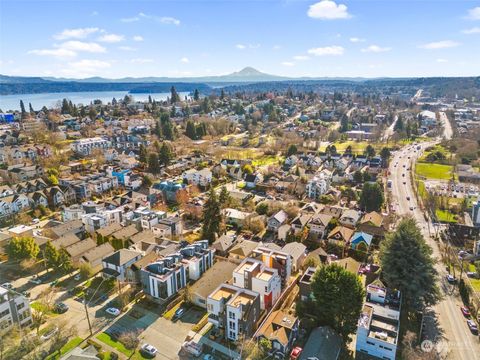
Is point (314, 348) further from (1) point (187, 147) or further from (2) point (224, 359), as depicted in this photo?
(1) point (187, 147)

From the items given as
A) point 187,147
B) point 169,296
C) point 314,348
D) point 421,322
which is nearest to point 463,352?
point 421,322

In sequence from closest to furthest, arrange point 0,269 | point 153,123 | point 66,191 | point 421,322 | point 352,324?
point 352,324 < point 421,322 < point 0,269 < point 66,191 < point 153,123

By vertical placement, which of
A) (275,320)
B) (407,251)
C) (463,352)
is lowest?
(463,352)

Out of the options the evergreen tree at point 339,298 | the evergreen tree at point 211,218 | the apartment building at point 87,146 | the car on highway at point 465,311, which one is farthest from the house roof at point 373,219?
the apartment building at point 87,146

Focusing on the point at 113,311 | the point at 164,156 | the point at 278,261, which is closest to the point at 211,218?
the point at 278,261

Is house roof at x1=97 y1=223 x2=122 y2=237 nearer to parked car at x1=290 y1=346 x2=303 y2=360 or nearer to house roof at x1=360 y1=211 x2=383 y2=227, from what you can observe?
parked car at x1=290 y1=346 x2=303 y2=360

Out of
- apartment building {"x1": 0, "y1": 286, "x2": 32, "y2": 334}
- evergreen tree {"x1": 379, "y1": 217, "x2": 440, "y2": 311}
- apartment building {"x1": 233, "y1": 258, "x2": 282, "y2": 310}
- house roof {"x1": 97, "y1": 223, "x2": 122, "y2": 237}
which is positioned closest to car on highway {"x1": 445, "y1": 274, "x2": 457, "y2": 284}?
evergreen tree {"x1": 379, "y1": 217, "x2": 440, "y2": 311}
